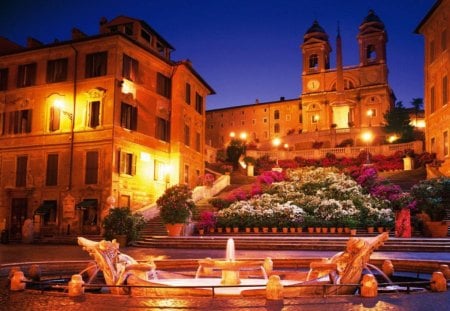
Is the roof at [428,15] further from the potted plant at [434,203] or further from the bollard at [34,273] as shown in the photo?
the bollard at [34,273]

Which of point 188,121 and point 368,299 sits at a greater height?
point 188,121

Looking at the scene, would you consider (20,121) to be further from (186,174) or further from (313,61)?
(313,61)

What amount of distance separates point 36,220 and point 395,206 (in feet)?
69.9

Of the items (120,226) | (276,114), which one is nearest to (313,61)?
(276,114)

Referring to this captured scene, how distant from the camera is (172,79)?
37062 mm

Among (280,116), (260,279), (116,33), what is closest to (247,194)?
(116,33)

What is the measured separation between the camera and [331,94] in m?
78.7

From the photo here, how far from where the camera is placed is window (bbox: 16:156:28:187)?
105ft

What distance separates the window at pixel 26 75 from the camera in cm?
3316

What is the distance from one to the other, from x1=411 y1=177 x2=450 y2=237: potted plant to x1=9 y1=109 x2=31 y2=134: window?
24766mm

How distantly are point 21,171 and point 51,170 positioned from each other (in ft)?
8.22

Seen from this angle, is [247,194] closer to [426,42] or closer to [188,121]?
[188,121]

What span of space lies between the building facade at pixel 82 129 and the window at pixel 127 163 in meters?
0.06

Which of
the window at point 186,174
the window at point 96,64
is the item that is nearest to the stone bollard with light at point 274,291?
the window at point 96,64
